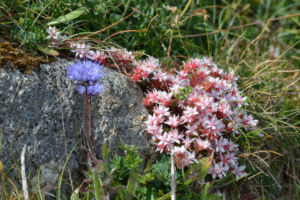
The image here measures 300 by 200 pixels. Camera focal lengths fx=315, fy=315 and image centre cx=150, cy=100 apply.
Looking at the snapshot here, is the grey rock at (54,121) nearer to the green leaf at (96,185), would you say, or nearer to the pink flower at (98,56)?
the pink flower at (98,56)

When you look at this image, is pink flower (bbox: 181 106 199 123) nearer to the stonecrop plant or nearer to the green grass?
the stonecrop plant

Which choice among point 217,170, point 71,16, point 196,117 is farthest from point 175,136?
point 71,16

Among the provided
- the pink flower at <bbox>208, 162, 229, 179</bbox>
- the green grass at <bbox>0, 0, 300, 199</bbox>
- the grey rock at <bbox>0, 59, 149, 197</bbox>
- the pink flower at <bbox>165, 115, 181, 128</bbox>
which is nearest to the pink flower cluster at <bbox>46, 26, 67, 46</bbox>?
the green grass at <bbox>0, 0, 300, 199</bbox>

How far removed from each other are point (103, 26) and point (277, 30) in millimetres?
2999

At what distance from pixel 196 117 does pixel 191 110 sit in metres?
0.08

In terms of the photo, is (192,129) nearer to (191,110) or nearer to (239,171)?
(191,110)

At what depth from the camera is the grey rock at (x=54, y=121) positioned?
2.10 metres

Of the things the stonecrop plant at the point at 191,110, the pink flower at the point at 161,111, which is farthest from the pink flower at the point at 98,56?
the pink flower at the point at 161,111

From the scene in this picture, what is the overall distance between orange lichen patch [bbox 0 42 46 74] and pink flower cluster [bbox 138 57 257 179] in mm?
832

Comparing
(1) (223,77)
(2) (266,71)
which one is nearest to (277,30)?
(2) (266,71)

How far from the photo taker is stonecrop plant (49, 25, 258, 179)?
2406mm

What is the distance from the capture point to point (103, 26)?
3016mm

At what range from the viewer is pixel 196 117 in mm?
2451

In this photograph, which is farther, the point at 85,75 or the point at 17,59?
the point at 17,59
